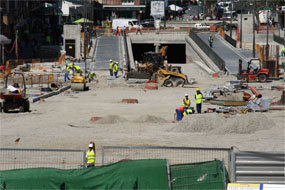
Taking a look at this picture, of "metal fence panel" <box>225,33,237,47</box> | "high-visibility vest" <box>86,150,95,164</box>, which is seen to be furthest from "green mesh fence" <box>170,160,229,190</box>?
"metal fence panel" <box>225,33,237,47</box>

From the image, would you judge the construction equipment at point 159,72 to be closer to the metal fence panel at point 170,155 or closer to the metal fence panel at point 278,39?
the metal fence panel at point 278,39

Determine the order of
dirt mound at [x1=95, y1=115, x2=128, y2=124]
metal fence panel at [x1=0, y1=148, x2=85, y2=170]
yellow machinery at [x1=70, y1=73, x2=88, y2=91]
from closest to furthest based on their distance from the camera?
metal fence panel at [x1=0, y1=148, x2=85, y2=170], dirt mound at [x1=95, y1=115, x2=128, y2=124], yellow machinery at [x1=70, y1=73, x2=88, y2=91]

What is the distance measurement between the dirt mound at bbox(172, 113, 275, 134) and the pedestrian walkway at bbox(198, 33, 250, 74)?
25.3 meters

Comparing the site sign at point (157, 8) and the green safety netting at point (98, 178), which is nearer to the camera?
the green safety netting at point (98, 178)

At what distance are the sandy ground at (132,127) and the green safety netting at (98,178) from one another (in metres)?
9.21

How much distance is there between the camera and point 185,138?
24.1m

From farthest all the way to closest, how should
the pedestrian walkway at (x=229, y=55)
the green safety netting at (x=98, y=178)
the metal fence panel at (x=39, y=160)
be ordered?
the pedestrian walkway at (x=229, y=55) < the metal fence panel at (x=39, y=160) < the green safety netting at (x=98, y=178)

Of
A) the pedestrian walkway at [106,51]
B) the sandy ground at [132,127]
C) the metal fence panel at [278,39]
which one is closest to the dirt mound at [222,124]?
the sandy ground at [132,127]

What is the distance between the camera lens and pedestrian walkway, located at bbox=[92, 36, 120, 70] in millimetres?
53938

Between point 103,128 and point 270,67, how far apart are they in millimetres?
22658

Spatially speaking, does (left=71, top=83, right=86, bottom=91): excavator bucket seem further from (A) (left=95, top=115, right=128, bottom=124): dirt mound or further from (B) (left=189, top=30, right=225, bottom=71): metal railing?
(B) (left=189, top=30, right=225, bottom=71): metal railing

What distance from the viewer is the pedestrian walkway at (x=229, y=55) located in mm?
53094

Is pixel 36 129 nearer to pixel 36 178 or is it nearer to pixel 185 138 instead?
pixel 185 138

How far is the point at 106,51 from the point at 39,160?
42662mm
